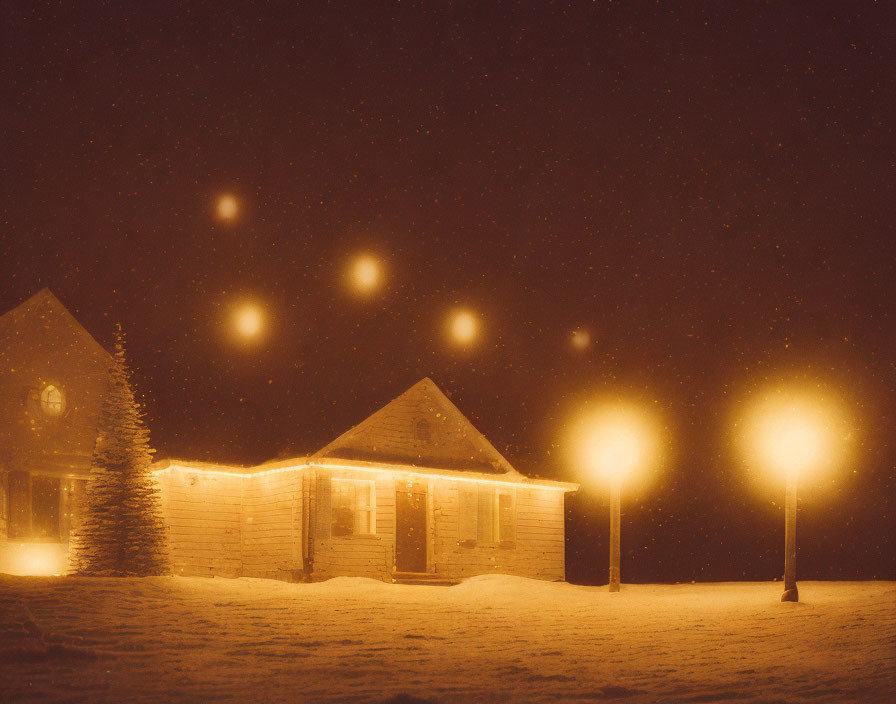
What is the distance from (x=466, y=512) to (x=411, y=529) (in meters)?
1.47

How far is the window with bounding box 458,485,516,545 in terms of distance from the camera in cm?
2480

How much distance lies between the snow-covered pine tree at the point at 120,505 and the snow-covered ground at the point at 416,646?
296 cm

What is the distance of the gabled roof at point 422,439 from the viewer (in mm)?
23438

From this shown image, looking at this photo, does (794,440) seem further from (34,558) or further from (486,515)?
(34,558)

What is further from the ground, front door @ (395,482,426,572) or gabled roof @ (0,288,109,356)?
gabled roof @ (0,288,109,356)

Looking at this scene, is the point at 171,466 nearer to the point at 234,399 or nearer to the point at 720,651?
the point at 234,399

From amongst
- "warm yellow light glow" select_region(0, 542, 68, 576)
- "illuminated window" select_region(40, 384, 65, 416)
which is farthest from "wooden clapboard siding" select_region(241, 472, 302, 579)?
"illuminated window" select_region(40, 384, 65, 416)

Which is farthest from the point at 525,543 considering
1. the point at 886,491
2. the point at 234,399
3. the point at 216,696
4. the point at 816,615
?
the point at 886,491

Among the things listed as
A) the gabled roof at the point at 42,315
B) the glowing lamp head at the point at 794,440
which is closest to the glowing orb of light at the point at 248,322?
the gabled roof at the point at 42,315

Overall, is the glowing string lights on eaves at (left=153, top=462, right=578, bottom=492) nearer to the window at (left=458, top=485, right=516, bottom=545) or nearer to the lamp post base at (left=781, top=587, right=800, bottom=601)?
the window at (left=458, top=485, right=516, bottom=545)

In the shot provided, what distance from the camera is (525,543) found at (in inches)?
1026

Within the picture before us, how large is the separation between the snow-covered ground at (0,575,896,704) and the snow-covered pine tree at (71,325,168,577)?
2955 millimetres

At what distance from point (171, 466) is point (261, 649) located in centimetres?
1277

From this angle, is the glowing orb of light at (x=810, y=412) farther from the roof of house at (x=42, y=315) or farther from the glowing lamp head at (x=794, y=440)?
the roof of house at (x=42, y=315)
